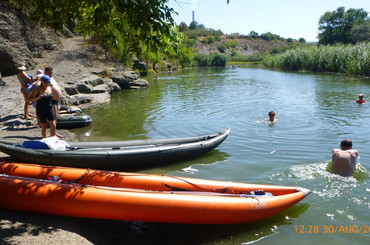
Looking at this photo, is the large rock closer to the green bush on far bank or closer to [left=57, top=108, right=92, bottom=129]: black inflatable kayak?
[left=57, top=108, right=92, bottom=129]: black inflatable kayak

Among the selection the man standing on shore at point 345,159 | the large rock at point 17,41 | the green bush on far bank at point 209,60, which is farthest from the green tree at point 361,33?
the man standing on shore at point 345,159

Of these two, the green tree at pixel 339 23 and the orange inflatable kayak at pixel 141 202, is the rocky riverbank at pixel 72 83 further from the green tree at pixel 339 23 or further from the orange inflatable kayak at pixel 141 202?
the green tree at pixel 339 23

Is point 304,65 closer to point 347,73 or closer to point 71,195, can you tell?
point 347,73

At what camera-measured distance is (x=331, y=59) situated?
31.2 meters

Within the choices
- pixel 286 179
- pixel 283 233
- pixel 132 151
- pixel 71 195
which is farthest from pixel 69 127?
pixel 283 233

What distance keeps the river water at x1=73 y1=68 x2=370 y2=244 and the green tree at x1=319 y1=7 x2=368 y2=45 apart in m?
52.9

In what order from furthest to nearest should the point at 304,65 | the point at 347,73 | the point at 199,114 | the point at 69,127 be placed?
1. the point at 304,65
2. the point at 347,73
3. the point at 199,114
4. the point at 69,127

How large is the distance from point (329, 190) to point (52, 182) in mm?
4782

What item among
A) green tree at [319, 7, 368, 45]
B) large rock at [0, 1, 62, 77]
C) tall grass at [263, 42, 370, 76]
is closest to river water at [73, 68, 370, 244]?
large rock at [0, 1, 62, 77]

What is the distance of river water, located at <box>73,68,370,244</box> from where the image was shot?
4.45 m

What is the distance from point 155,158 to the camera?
678 cm

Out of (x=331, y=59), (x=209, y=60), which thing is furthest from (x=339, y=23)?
(x=331, y=59)

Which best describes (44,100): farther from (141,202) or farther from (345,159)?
(345,159)

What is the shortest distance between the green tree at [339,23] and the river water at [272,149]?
2081 inches
